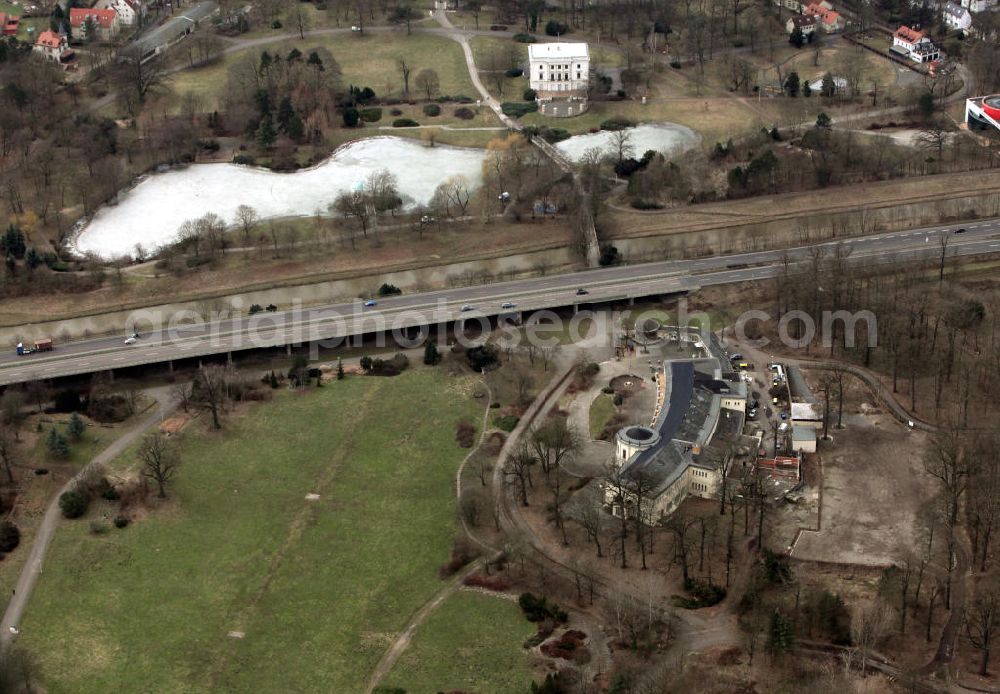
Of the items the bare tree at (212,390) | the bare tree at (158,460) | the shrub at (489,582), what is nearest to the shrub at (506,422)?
the shrub at (489,582)

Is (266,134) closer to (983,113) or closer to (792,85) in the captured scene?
(792,85)

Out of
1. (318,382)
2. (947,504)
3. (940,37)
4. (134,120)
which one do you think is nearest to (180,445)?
(318,382)

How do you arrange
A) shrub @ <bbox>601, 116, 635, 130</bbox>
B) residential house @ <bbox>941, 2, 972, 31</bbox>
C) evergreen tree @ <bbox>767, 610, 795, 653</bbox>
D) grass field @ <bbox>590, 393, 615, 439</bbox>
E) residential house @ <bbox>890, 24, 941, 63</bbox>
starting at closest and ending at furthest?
evergreen tree @ <bbox>767, 610, 795, 653</bbox>
grass field @ <bbox>590, 393, 615, 439</bbox>
shrub @ <bbox>601, 116, 635, 130</bbox>
residential house @ <bbox>890, 24, 941, 63</bbox>
residential house @ <bbox>941, 2, 972, 31</bbox>

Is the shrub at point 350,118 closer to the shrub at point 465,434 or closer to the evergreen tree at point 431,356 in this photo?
the evergreen tree at point 431,356

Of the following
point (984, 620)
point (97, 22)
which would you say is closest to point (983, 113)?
point (984, 620)

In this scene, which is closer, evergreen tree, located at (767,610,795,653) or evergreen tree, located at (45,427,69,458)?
evergreen tree, located at (767,610,795,653)

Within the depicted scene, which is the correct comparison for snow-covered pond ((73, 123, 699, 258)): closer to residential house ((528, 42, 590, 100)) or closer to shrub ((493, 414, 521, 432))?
residential house ((528, 42, 590, 100))

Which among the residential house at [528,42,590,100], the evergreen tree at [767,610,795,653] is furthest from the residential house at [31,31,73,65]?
the evergreen tree at [767,610,795,653]
